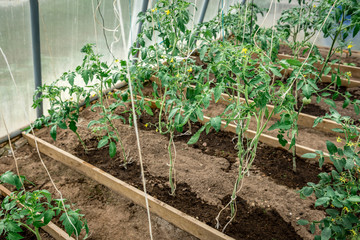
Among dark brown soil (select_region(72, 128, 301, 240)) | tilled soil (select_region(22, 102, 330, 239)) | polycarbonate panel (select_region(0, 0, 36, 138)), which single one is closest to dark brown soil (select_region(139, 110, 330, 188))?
tilled soil (select_region(22, 102, 330, 239))

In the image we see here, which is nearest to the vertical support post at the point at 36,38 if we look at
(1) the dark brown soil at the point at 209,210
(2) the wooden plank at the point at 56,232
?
(1) the dark brown soil at the point at 209,210

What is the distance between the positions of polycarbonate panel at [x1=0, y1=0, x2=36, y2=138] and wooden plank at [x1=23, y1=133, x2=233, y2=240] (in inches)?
9.5

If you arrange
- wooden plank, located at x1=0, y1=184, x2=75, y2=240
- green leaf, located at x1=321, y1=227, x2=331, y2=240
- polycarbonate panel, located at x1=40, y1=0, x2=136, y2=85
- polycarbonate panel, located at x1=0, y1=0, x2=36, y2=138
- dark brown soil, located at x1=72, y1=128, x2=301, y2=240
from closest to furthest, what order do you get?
1. green leaf, located at x1=321, y1=227, x2=331, y2=240
2. wooden plank, located at x1=0, y1=184, x2=75, y2=240
3. dark brown soil, located at x1=72, y1=128, x2=301, y2=240
4. polycarbonate panel, located at x1=0, y1=0, x2=36, y2=138
5. polycarbonate panel, located at x1=40, y1=0, x2=136, y2=85

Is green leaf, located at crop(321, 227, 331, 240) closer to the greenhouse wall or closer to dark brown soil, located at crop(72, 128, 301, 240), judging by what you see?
dark brown soil, located at crop(72, 128, 301, 240)

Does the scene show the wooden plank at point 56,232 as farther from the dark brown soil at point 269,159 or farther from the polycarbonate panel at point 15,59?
the dark brown soil at point 269,159

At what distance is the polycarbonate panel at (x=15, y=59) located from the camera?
6.78 ft

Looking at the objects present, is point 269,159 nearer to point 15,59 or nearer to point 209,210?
point 209,210

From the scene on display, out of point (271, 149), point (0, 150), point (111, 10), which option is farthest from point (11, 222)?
point (111, 10)

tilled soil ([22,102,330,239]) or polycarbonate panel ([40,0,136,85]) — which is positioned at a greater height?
polycarbonate panel ([40,0,136,85])

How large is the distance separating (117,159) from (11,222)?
1.09m

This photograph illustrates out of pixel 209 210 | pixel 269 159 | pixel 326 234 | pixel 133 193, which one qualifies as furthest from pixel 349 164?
pixel 133 193

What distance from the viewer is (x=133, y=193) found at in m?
1.92

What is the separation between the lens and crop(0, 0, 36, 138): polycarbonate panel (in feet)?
6.78

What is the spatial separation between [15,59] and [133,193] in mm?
1397
